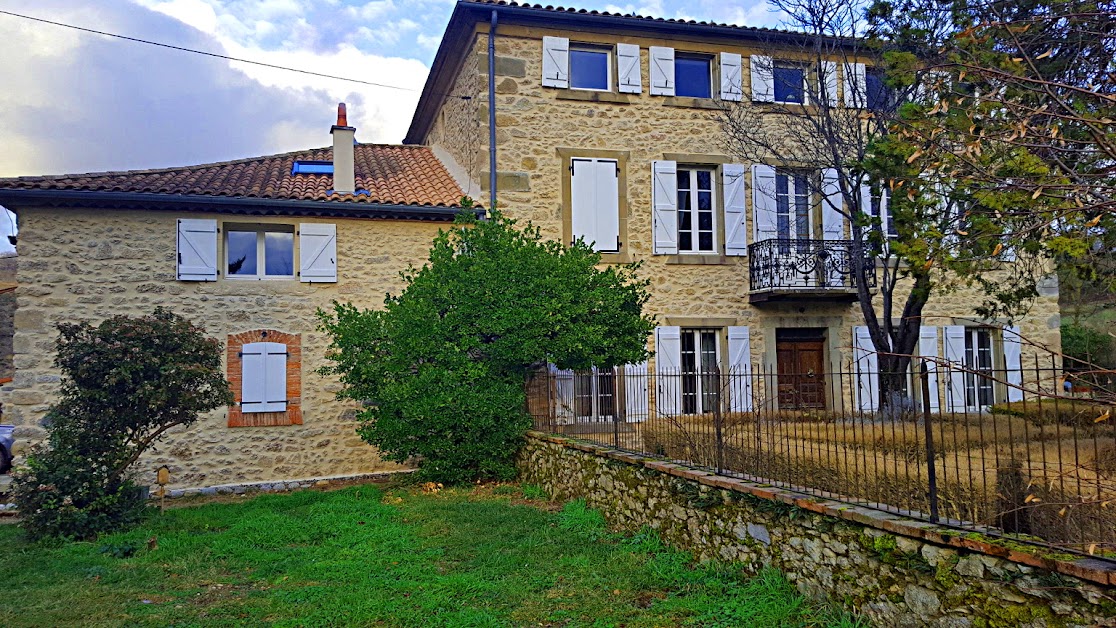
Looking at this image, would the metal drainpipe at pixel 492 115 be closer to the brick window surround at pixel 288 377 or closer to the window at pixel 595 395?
the brick window surround at pixel 288 377

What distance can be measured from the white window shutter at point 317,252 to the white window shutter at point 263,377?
116 centimetres

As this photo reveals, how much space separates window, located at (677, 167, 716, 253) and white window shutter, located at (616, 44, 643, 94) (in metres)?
1.63

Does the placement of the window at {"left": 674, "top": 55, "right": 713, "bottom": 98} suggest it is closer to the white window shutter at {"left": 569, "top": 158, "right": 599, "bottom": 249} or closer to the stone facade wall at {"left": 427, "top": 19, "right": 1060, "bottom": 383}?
the stone facade wall at {"left": 427, "top": 19, "right": 1060, "bottom": 383}

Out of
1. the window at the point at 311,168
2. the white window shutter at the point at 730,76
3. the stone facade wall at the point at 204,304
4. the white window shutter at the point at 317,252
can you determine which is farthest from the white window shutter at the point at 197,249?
the white window shutter at the point at 730,76

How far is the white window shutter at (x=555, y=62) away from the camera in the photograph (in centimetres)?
1288

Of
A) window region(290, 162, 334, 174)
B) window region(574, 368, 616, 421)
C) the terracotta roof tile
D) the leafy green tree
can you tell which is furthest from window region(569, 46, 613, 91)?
window region(574, 368, 616, 421)

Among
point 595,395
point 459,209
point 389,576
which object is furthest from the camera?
point 459,209

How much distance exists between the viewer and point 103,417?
787cm

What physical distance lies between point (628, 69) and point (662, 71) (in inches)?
23.5

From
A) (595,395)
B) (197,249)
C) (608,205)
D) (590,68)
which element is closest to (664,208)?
(608,205)

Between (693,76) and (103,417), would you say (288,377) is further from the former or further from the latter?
(693,76)

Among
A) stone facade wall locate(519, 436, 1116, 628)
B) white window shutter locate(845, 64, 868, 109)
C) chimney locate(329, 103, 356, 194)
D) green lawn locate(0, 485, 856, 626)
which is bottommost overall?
green lawn locate(0, 485, 856, 626)

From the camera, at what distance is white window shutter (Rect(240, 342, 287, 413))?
37.7 feet

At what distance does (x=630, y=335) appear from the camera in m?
10.2
